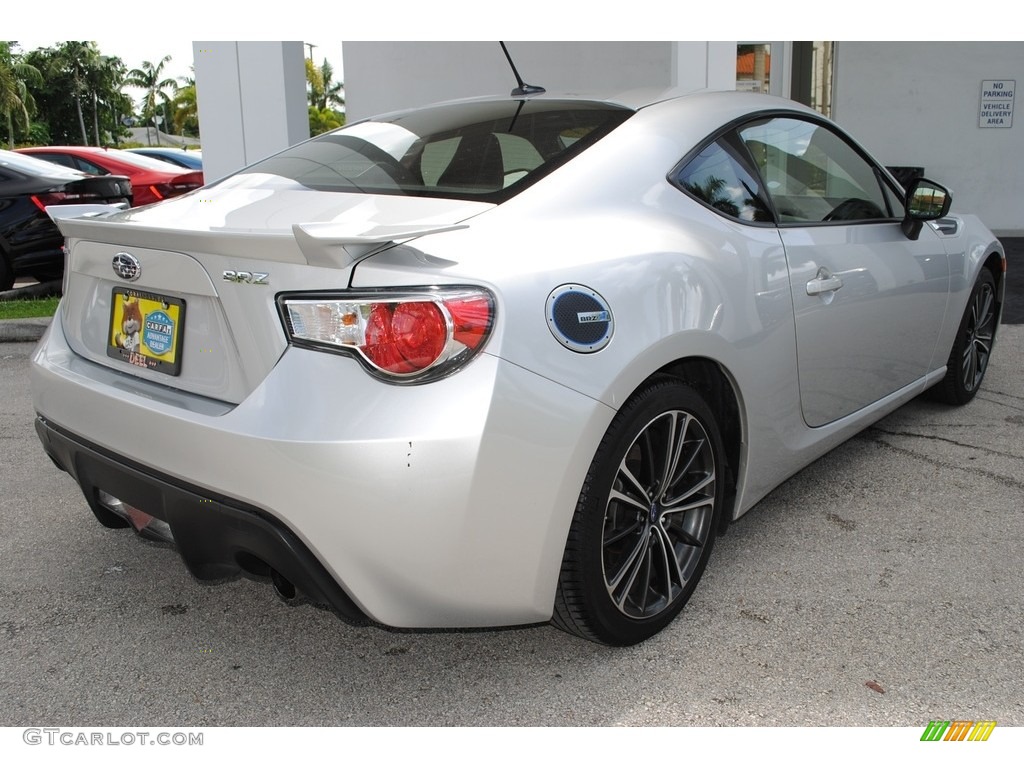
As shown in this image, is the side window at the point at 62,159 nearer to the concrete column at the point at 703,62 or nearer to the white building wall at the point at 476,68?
the white building wall at the point at 476,68

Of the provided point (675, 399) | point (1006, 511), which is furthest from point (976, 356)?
point (675, 399)

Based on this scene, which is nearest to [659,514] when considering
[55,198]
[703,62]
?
[703,62]

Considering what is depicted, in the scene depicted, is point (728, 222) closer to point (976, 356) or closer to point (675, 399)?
point (675, 399)

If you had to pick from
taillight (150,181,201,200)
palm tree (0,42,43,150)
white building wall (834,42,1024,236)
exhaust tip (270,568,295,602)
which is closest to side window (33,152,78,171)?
taillight (150,181,201,200)

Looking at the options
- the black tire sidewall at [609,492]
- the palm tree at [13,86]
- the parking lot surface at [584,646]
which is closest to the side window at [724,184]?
the black tire sidewall at [609,492]

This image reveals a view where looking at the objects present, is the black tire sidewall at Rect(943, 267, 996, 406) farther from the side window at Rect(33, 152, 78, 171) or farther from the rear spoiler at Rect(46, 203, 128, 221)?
the side window at Rect(33, 152, 78, 171)

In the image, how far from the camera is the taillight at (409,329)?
2.01 metres

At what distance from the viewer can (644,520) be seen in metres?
2.57

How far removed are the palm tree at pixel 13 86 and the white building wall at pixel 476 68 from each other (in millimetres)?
43374

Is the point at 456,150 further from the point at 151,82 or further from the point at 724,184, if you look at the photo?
the point at 151,82

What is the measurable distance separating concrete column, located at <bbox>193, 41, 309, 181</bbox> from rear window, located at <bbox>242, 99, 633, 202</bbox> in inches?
163

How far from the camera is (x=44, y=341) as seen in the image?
9.16 ft

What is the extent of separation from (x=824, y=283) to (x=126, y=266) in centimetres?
205
